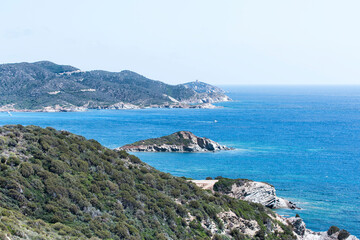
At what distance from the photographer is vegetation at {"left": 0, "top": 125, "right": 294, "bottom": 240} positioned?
83.9 feet

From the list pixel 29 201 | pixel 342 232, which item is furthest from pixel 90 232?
pixel 342 232

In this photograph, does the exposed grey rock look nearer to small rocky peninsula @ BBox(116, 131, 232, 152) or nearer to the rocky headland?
the rocky headland

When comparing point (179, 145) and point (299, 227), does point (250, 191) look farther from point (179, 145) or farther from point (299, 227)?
point (179, 145)

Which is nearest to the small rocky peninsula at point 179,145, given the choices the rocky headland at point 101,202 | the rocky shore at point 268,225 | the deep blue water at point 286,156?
the deep blue water at point 286,156

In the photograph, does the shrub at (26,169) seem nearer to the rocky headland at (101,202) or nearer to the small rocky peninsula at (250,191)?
the rocky headland at (101,202)

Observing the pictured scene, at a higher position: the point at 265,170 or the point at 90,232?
the point at 90,232

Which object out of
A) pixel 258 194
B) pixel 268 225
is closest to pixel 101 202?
pixel 268 225

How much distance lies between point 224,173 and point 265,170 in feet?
25.8

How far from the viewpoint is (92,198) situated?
29625 millimetres

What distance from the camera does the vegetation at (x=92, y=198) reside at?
83.9 feet

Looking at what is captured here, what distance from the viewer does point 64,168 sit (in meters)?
32.0

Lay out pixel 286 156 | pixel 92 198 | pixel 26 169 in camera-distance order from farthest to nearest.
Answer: pixel 286 156 → pixel 92 198 → pixel 26 169

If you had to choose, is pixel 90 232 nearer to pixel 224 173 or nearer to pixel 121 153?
pixel 121 153

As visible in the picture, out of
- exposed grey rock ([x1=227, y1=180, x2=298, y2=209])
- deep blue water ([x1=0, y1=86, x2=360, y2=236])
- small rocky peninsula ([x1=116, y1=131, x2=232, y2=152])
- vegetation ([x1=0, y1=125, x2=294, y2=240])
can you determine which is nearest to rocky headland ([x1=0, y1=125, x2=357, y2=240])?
vegetation ([x1=0, y1=125, x2=294, y2=240])
